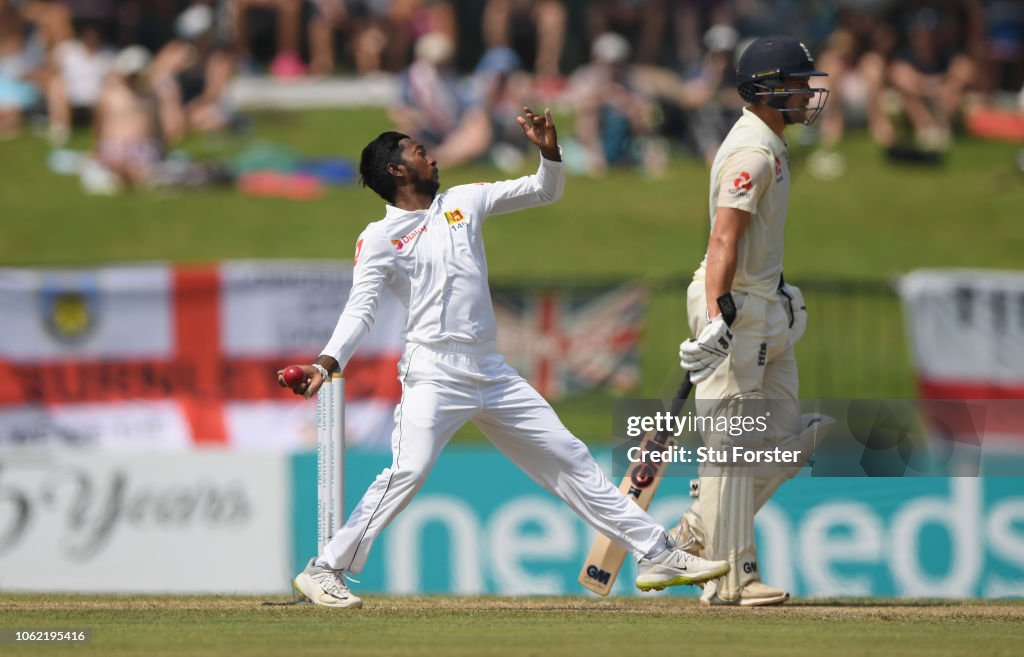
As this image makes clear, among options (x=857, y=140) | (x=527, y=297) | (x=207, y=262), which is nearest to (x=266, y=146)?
(x=207, y=262)

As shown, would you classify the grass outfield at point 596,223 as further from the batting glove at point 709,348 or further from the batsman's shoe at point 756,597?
the batting glove at point 709,348

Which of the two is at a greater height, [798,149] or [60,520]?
[798,149]

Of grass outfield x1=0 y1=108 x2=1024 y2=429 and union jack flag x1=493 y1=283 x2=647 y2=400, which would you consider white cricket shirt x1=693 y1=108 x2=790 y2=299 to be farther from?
grass outfield x1=0 y1=108 x2=1024 y2=429

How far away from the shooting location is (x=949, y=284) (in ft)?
45.4

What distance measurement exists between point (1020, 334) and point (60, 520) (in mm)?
8083

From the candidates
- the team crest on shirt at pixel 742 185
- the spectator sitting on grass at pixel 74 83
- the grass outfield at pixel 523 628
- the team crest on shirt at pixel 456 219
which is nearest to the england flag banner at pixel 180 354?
the grass outfield at pixel 523 628

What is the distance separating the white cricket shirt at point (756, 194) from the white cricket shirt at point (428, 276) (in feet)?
2.67

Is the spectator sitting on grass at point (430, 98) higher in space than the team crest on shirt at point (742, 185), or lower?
higher

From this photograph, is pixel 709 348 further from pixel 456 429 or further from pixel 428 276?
pixel 428 276

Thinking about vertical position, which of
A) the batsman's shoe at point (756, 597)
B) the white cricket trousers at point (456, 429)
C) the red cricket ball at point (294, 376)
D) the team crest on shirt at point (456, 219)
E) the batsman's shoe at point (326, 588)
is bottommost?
the batsman's shoe at point (756, 597)

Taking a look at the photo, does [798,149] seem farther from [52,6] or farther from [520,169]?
[52,6]

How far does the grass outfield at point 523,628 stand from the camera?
6355 mm

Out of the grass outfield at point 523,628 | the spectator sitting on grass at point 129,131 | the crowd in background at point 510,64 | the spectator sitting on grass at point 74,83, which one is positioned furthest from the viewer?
the spectator sitting on grass at point 74,83

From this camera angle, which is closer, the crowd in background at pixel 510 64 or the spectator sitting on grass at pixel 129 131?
the spectator sitting on grass at pixel 129 131
